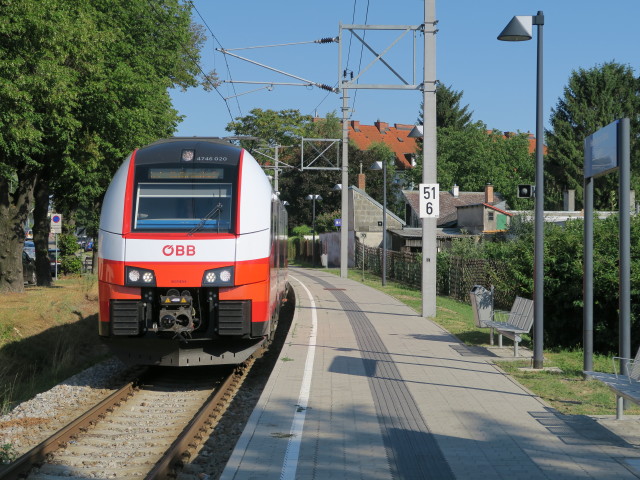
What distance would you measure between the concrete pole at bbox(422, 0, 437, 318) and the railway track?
8.02m

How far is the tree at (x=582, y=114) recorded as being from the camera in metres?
64.5

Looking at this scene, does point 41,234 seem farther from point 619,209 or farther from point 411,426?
point 411,426

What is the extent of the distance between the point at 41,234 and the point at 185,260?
1894cm

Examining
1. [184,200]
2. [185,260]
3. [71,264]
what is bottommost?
[71,264]

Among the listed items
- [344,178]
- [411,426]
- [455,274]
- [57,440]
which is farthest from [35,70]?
[344,178]

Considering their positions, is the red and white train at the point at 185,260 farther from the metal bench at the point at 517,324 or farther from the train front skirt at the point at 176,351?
the metal bench at the point at 517,324

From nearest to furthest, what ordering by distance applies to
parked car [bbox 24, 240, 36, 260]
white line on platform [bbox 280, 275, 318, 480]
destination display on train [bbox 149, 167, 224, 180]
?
white line on platform [bbox 280, 275, 318, 480] → destination display on train [bbox 149, 167, 224, 180] → parked car [bbox 24, 240, 36, 260]

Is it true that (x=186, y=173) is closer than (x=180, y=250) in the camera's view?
No

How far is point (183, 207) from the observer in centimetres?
1163

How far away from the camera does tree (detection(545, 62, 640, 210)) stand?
2539 inches

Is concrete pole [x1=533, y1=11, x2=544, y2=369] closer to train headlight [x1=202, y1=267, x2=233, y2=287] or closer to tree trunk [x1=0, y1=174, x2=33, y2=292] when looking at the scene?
train headlight [x1=202, y1=267, x2=233, y2=287]

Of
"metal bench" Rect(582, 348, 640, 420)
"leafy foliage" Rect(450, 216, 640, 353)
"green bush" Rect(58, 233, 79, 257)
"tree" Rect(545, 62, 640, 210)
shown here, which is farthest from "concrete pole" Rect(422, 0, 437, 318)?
"tree" Rect(545, 62, 640, 210)

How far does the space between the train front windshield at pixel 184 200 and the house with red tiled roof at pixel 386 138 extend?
304ft

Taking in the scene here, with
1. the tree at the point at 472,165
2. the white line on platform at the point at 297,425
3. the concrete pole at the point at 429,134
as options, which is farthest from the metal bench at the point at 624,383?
the tree at the point at 472,165
